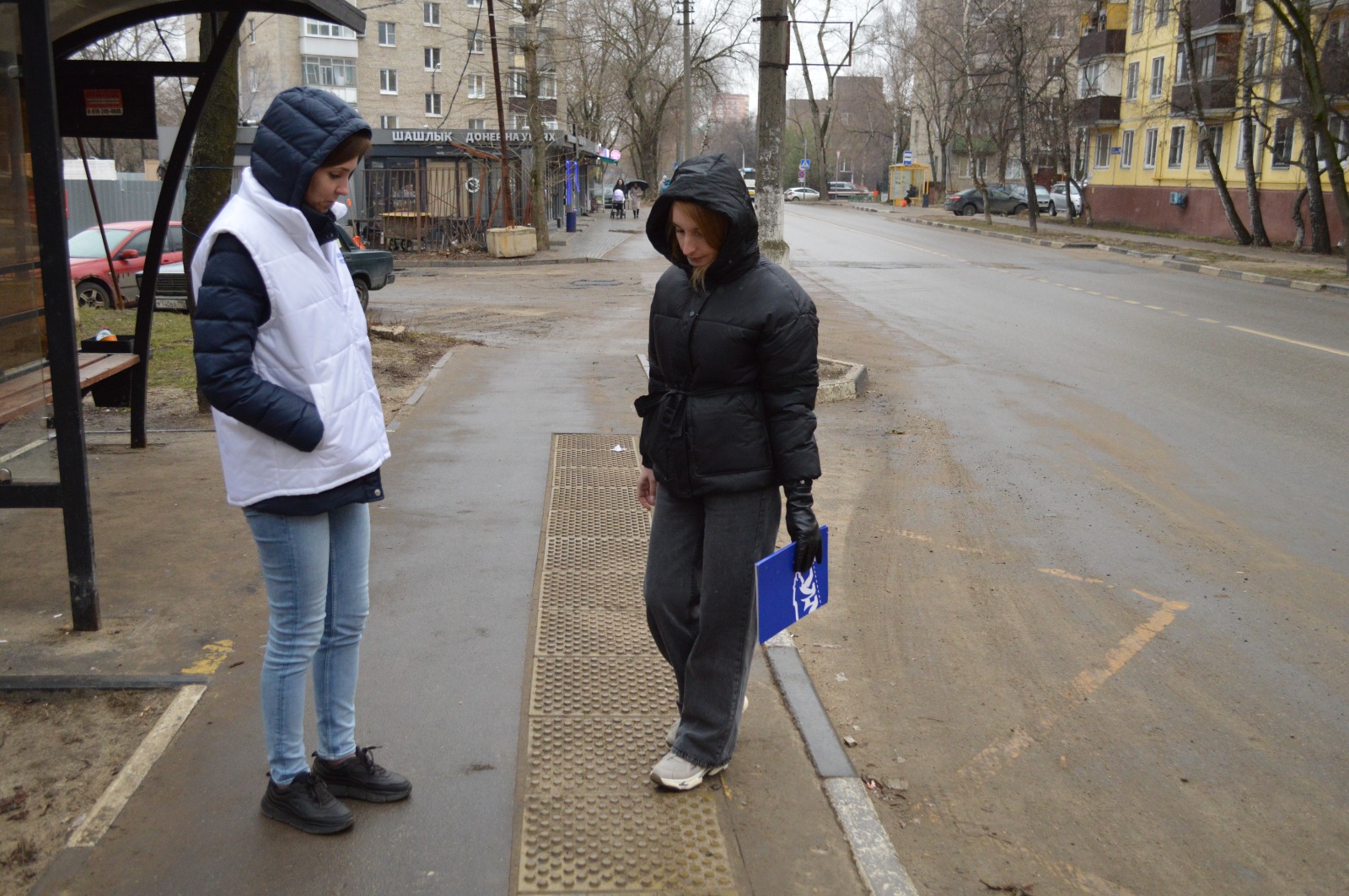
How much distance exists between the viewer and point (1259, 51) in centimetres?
3431

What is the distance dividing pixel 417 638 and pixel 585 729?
1.04m

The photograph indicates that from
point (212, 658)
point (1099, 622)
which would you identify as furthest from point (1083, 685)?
point (212, 658)

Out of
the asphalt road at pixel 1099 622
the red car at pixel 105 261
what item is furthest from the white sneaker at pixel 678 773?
the red car at pixel 105 261

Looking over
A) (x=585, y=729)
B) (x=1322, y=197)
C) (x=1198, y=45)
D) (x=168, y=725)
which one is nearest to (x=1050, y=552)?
(x=585, y=729)

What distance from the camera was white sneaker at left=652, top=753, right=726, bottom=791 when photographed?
11.4 feet

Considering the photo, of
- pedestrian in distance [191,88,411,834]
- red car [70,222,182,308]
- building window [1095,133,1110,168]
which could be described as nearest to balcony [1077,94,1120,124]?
building window [1095,133,1110,168]

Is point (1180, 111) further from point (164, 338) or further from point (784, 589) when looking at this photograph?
point (784, 589)

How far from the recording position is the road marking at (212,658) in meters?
4.21

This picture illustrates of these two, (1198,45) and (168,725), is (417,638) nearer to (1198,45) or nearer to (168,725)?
(168,725)

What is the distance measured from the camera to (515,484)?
7074mm

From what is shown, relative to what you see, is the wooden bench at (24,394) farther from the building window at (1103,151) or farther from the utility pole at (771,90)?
the building window at (1103,151)

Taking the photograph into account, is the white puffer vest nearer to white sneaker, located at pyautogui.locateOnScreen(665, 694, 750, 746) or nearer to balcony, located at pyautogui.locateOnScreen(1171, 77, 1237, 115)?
white sneaker, located at pyautogui.locateOnScreen(665, 694, 750, 746)

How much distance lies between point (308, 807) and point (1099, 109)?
50.9 m

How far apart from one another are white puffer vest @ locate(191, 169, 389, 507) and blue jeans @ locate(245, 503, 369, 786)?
0.11m
